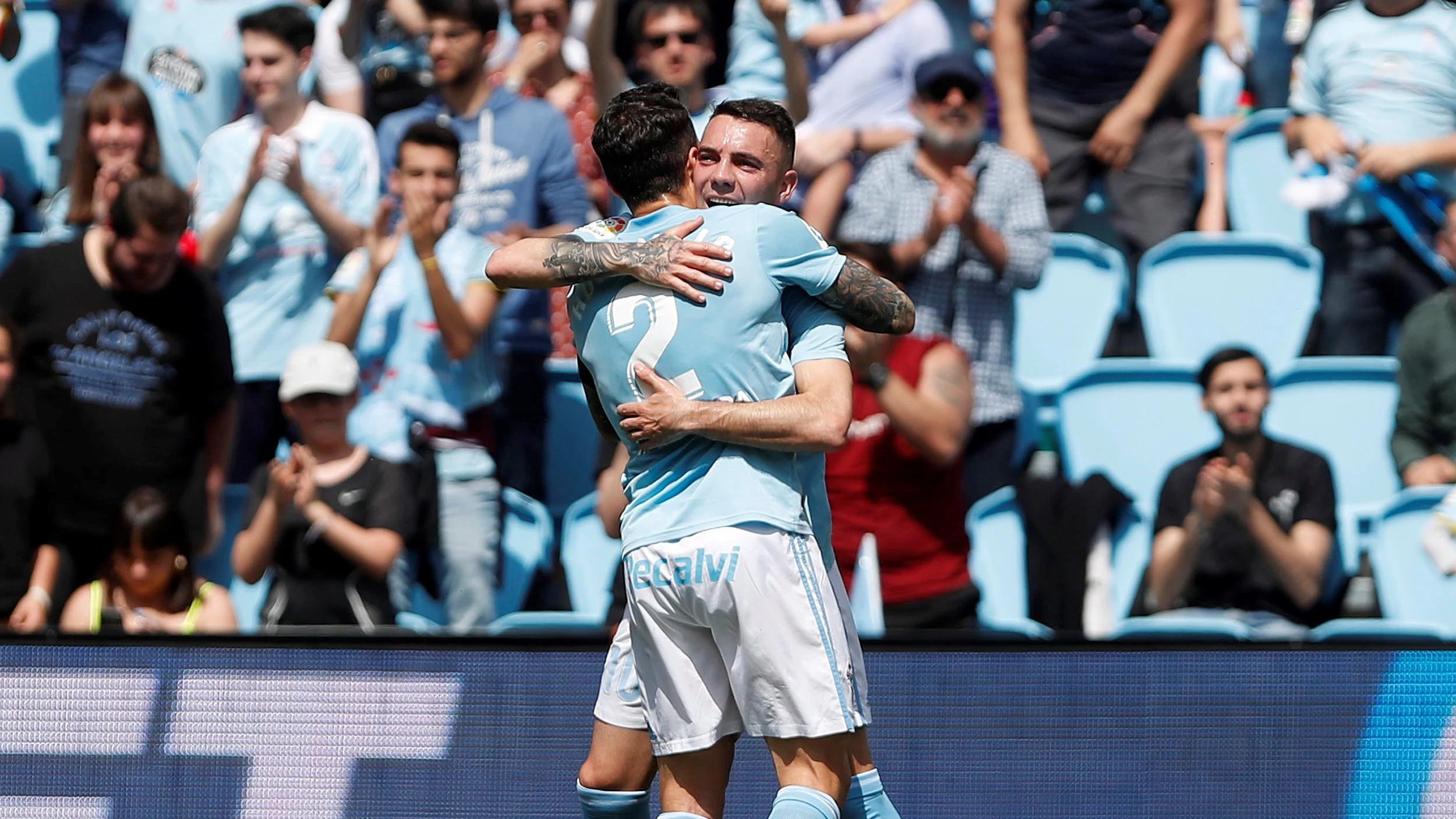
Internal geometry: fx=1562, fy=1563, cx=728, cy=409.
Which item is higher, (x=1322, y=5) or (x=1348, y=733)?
(x=1322, y=5)

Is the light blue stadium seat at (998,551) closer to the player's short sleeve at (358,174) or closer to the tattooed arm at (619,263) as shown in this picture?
the player's short sleeve at (358,174)

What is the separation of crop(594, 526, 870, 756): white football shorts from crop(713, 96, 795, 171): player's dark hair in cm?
75

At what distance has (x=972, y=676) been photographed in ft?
11.6

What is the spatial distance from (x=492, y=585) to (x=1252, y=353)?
271cm

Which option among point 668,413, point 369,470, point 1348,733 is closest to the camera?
point 668,413

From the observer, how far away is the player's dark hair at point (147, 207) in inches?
210

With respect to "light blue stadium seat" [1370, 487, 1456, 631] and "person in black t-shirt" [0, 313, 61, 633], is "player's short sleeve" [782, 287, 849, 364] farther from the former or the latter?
"person in black t-shirt" [0, 313, 61, 633]

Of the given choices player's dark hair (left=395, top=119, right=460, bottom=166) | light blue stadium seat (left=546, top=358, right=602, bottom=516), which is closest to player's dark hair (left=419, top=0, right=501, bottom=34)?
player's dark hair (left=395, top=119, right=460, bottom=166)

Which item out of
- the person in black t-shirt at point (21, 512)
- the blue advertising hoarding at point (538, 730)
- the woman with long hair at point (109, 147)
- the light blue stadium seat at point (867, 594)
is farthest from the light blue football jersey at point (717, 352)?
the woman with long hair at point (109, 147)

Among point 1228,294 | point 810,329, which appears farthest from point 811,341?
point 1228,294

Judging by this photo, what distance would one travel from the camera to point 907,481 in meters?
5.08

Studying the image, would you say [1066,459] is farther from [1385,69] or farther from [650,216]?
[650,216]

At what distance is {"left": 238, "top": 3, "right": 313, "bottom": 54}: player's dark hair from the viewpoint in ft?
19.6

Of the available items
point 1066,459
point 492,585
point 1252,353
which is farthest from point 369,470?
point 1252,353
